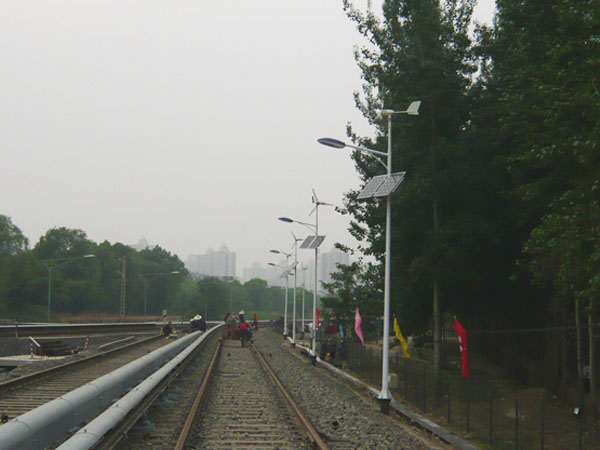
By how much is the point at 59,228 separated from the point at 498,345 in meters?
107

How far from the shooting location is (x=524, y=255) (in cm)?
2506

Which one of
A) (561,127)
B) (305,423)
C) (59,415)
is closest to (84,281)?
(305,423)

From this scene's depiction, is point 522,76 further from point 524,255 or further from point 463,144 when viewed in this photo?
point 524,255

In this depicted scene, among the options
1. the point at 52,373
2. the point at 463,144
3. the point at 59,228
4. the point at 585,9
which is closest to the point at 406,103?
the point at 463,144

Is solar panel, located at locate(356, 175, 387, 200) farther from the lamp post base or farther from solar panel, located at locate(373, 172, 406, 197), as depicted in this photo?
the lamp post base

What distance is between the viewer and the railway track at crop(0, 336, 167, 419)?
51.8 feet

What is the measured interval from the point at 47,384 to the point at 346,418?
1051cm

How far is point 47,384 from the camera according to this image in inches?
789

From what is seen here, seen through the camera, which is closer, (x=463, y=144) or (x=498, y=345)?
(x=463, y=144)

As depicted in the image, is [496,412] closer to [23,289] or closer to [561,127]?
[561,127]

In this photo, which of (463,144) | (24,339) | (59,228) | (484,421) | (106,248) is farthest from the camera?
(106,248)

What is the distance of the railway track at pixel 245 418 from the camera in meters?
12.0

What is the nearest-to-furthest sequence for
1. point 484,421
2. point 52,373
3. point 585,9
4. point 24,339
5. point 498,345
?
point 585,9, point 484,421, point 52,373, point 498,345, point 24,339

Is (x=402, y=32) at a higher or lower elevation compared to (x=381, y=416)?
higher
